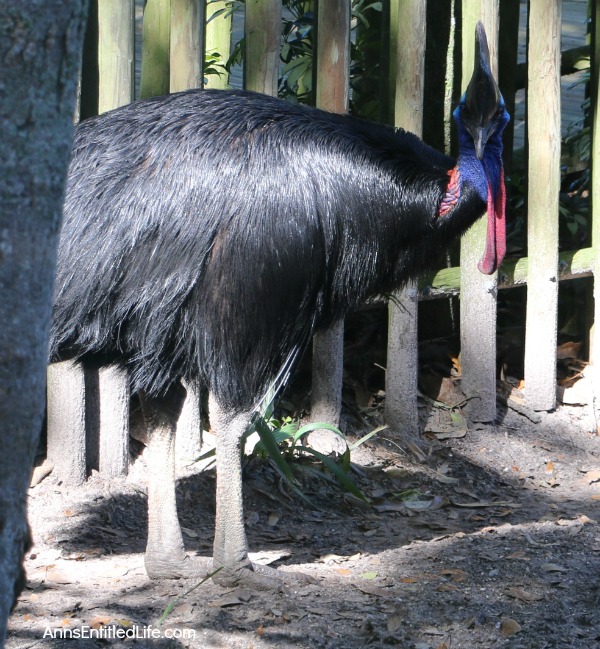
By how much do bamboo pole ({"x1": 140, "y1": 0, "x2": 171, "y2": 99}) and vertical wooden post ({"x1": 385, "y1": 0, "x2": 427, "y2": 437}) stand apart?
1.14 meters

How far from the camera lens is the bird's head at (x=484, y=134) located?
12.9 ft

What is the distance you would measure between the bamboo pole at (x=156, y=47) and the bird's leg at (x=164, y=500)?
4.77ft

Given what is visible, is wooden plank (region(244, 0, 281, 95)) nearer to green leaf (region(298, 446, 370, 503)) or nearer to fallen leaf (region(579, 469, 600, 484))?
green leaf (region(298, 446, 370, 503))

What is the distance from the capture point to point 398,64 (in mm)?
4879

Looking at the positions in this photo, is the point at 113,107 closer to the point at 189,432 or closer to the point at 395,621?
the point at 189,432

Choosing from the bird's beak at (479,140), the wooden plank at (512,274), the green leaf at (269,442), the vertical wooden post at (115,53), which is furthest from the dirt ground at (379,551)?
the vertical wooden post at (115,53)

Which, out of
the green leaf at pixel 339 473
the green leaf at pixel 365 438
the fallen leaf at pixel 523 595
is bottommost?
the fallen leaf at pixel 523 595

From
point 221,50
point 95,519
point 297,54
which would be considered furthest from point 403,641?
point 297,54

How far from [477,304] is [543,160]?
0.82m

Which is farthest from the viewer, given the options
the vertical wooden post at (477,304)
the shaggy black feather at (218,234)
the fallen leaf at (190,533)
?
the vertical wooden post at (477,304)

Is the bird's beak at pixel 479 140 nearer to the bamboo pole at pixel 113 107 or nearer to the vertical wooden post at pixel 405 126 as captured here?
the vertical wooden post at pixel 405 126

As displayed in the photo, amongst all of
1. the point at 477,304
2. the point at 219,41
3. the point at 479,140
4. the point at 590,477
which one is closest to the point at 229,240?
the point at 479,140

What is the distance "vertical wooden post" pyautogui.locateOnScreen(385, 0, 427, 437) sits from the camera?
485 centimetres

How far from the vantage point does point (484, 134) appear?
3.97m
